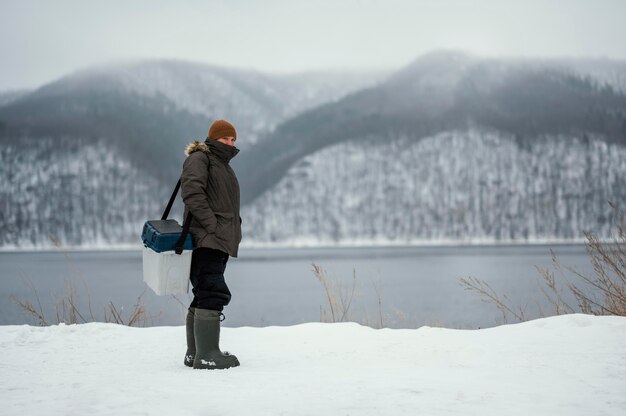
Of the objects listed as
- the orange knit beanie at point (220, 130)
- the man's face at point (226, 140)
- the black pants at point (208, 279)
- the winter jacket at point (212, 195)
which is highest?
the orange knit beanie at point (220, 130)

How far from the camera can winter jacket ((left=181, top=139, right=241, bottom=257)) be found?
4234mm

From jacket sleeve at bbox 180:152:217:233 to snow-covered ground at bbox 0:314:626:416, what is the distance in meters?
1.10

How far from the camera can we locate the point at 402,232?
134 meters

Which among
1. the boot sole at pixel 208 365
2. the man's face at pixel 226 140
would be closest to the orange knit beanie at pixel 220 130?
the man's face at pixel 226 140

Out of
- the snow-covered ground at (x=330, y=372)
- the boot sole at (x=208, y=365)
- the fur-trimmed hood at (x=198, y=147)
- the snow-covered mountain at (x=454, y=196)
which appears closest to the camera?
the snow-covered ground at (x=330, y=372)

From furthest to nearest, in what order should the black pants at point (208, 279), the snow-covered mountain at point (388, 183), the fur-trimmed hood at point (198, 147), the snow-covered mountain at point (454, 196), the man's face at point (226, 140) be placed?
the snow-covered mountain at point (388, 183), the snow-covered mountain at point (454, 196), the man's face at point (226, 140), the fur-trimmed hood at point (198, 147), the black pants at point (208, 279)

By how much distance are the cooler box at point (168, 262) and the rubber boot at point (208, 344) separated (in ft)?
0.87

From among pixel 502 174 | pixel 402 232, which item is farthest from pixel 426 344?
pixel 502 174

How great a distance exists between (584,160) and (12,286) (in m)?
133

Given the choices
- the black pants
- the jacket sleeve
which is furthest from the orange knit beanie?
the black pants

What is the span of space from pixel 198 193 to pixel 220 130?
2.12ft

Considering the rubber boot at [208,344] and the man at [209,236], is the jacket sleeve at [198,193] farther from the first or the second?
Answer: the rubber boot at [208,344]

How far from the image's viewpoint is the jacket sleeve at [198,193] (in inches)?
166

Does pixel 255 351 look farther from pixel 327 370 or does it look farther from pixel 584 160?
pixel 584 160
